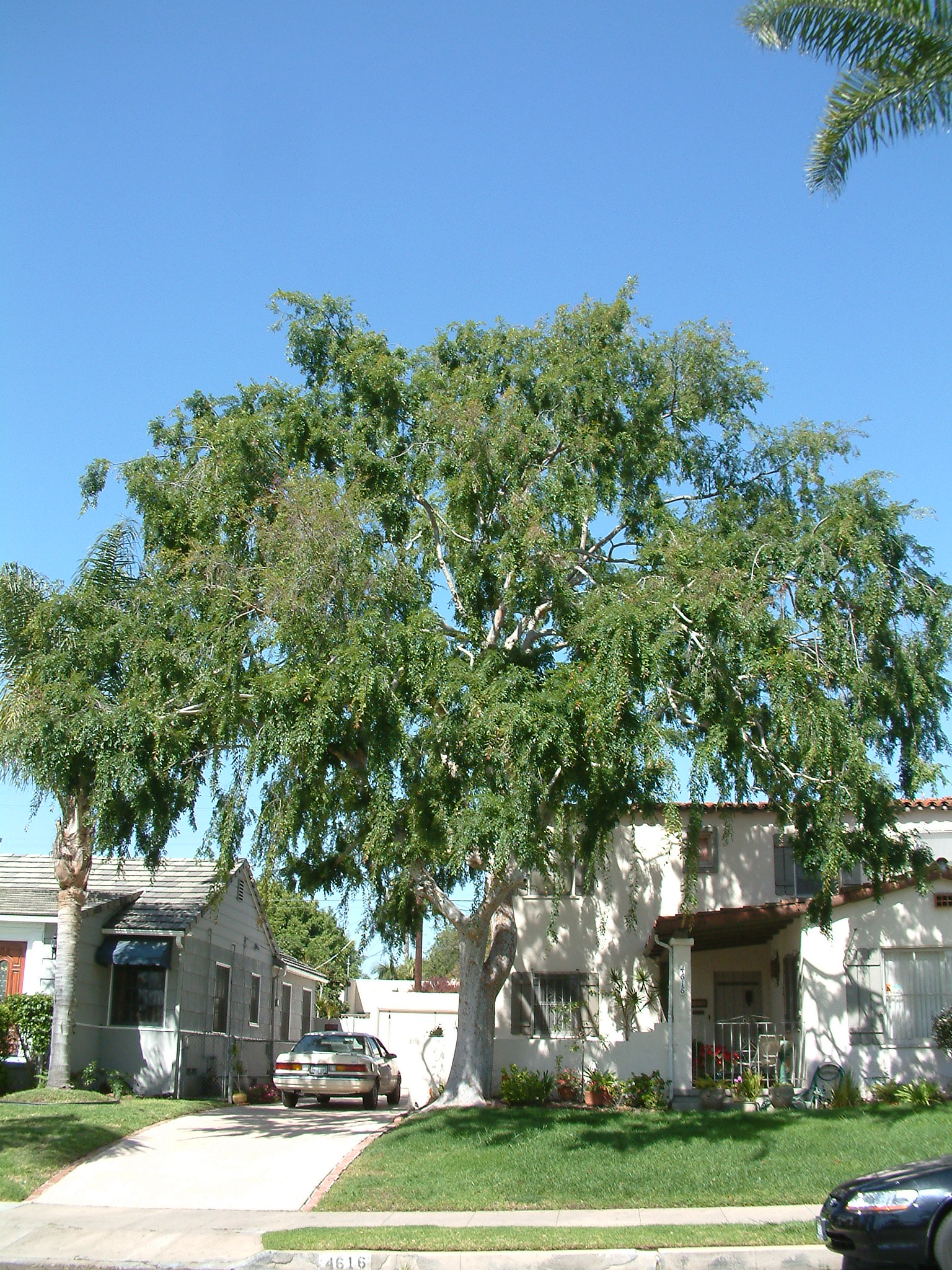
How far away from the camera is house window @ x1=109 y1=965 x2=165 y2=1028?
2255 cm

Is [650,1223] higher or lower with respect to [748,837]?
lower

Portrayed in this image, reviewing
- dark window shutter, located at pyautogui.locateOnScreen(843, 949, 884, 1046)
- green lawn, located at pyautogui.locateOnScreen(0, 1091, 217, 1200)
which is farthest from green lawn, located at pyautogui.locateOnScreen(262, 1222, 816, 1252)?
dark window shutter, located at pyautogui.locateOnScreen(843, 949, 884, 1046)

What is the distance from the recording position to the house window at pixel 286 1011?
32.3 meters

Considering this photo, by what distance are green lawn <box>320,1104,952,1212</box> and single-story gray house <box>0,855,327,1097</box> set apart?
613cm

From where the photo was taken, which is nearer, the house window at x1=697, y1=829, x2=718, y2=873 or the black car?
the black car

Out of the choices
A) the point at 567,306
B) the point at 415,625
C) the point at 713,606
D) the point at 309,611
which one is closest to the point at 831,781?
the point at 713,606

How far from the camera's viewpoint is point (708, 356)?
1947cm

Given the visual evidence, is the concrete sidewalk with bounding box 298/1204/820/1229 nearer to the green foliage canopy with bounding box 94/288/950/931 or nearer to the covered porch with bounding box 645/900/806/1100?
the green foliage canopy with bounding box 94/288/950/931

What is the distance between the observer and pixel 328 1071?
2172cm

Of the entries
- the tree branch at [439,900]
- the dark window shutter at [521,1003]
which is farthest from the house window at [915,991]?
the dark window shutter at [521,1003]

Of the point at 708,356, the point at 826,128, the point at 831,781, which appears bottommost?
the point at 831,781

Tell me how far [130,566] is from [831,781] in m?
11.6

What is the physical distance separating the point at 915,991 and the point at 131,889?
51.9 ft

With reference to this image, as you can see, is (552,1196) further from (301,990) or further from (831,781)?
(301,990)
